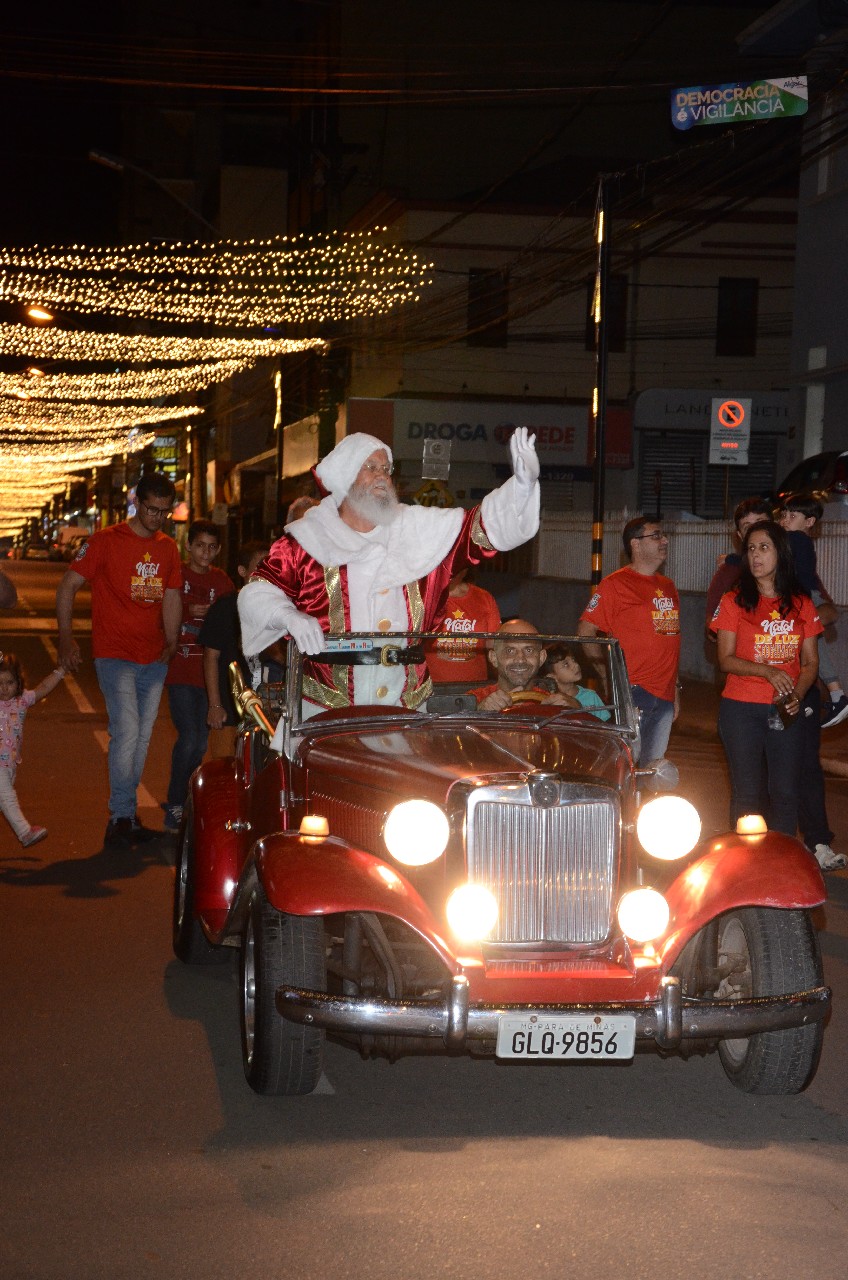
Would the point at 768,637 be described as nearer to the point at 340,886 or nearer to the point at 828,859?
the point at 828,859

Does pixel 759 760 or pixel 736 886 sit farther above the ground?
pixel 736 886

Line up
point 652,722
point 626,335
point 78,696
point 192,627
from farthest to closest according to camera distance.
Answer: point 626,335 → point 78,696 → point 192,627 → point 652,722

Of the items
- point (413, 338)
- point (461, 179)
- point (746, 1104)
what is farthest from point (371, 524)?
point (461, 179)

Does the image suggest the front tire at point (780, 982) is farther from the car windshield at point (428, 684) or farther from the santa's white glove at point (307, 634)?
the santa's white glove at point (307, 634)

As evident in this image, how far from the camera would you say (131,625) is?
941 centimetres

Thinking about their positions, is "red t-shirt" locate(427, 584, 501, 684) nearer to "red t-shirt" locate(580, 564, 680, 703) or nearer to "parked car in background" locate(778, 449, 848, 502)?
"red t-shirt" locate(580, 564, 680, 703)

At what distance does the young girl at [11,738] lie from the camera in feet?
29.6

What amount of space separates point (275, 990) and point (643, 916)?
1.14m

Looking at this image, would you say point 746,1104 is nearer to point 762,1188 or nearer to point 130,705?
point 762,1188

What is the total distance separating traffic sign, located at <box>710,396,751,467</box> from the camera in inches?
672

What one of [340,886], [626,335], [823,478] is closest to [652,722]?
[340,886]

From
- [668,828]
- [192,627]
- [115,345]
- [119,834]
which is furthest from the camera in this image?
[115,345]

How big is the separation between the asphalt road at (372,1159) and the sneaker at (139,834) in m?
2.73

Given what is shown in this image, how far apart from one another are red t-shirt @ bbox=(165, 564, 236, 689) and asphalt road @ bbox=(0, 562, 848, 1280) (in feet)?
12.1
